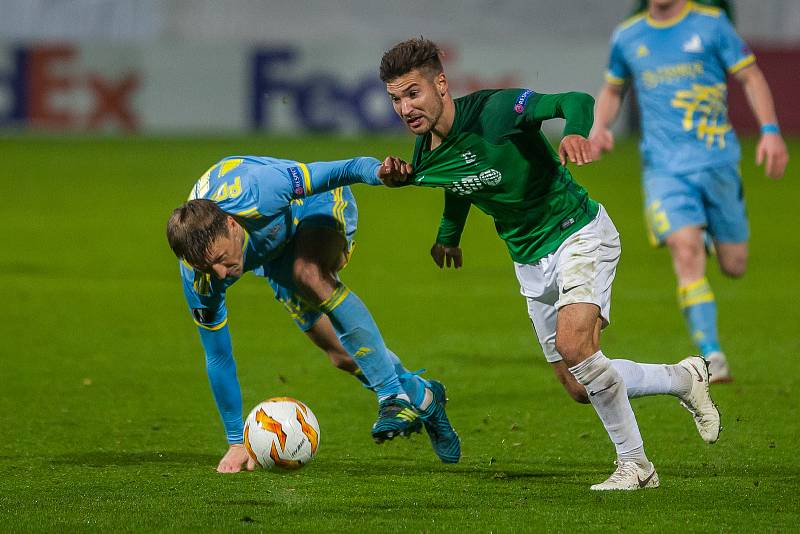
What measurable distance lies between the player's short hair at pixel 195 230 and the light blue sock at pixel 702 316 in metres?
3.80

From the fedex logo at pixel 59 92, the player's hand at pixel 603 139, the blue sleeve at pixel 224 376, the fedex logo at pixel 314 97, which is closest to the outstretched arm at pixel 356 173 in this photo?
the blue sleeve at pixel 224 376

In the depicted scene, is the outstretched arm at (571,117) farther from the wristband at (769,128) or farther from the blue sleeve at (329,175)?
the wristband at (769,128)

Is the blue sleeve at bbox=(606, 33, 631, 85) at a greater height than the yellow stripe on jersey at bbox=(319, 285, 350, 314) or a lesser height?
greater

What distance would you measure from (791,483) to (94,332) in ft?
20.5

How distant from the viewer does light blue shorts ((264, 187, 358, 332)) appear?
20.3 feet

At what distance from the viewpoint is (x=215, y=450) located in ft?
21.2

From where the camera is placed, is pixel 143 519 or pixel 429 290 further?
pixel 429 290

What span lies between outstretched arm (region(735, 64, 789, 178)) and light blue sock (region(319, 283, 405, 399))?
9.72ft

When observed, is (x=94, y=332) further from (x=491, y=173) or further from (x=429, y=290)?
(x=491, y=173)

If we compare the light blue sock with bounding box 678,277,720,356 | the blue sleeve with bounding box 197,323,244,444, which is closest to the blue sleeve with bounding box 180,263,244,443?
the blue sleeve with bounding box 197,323,244,444

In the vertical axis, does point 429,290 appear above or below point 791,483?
below

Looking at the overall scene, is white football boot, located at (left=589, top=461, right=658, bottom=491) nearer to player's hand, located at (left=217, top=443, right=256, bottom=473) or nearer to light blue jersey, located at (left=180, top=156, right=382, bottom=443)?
light blue jersey, located at (left=180, top=156, right=382, bottom=443)

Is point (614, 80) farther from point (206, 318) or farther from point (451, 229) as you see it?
point (206, 318)

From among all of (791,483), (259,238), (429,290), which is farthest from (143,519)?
(429,290)
